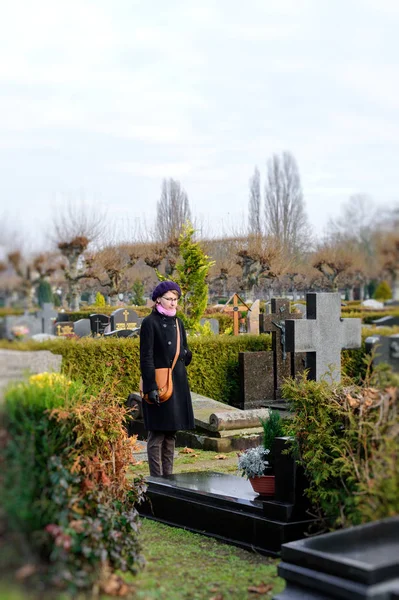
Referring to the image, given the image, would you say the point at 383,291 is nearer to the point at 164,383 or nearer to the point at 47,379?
the point at 47,379

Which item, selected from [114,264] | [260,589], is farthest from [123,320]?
[260,589]

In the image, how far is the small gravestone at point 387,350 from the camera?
438cm

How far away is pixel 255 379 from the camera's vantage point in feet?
42.0

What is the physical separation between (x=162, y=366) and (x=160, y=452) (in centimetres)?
80

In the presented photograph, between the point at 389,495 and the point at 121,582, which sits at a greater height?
the point at 389,495

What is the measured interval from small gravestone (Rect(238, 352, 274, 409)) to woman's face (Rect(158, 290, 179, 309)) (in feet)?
18.9

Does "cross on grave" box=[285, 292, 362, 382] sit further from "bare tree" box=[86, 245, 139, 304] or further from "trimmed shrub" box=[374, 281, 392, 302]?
"bare tree" box=[86, 245, 139, 304]

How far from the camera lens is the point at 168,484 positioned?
643 centimetres

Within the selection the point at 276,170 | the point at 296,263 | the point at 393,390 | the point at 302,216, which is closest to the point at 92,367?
the point at 393,390

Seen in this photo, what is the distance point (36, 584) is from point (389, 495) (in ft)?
5.84

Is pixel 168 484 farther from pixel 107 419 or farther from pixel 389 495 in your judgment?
pixel 389 495

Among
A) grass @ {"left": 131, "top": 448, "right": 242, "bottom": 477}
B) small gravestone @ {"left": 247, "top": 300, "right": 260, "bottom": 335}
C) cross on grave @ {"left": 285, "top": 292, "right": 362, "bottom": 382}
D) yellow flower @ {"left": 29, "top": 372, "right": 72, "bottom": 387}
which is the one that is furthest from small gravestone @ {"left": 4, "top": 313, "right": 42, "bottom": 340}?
small gravestone @ {"left": 247, "top": 300, "right": 260, "bottom": 335}

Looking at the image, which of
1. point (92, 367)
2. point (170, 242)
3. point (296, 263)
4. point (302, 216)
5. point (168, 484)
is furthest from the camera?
point (170, 242)

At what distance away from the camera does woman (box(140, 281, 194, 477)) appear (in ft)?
23.1
